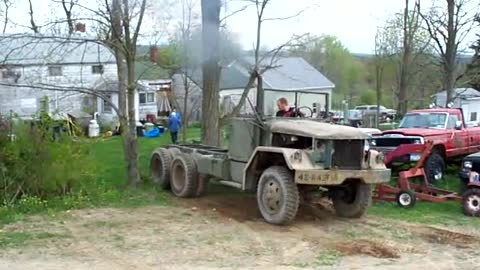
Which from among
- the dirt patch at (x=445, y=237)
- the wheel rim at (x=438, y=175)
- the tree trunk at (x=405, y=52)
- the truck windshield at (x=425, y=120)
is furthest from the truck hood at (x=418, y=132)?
the tree trunk at (x=405, y=52)

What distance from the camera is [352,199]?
1042 cm

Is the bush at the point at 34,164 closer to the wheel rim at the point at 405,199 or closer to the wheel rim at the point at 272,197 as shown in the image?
the wheel rim at the point at 272,197

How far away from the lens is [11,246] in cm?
798

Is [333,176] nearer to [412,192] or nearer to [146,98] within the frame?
[412,192]

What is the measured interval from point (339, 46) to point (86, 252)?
137ft

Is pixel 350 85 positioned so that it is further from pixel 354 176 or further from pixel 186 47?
pixel 354 176

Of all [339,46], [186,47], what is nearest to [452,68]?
[186,47]

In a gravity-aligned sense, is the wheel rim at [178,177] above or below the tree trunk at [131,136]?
below

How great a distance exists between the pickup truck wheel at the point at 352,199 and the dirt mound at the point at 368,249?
5.34 ft

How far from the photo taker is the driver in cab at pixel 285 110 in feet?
35.3

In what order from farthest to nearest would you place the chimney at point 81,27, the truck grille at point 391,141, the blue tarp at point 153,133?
1. the blue tarp at point 153,133
2. the truck grille at point 391,141
3. the chimney at point 81,27

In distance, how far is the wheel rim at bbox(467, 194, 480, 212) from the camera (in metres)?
11.0

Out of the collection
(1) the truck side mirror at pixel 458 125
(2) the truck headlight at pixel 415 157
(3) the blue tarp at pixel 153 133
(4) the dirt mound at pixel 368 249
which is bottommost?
(4) the dirt mound at pixel 368 249

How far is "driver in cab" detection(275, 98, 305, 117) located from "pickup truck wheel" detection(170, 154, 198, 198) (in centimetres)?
195
